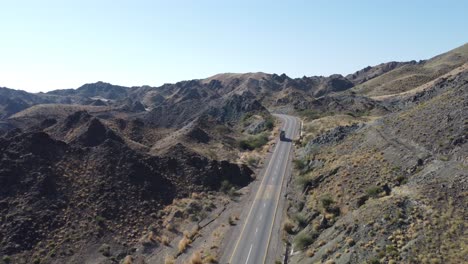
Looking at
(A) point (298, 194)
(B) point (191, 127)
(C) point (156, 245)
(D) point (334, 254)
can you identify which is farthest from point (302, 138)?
(D) point (334, 254)

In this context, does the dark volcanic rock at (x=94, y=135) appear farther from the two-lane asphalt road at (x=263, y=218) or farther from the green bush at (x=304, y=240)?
the green bush at (x=304, y=240)

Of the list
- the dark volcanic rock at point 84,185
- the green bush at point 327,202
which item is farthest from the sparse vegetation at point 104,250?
the green bush at point 327,202

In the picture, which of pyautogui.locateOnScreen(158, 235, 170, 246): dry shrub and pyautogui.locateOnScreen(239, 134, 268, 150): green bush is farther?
pyautogui.locateOnScreen(239, 134, 268, 150): green bush

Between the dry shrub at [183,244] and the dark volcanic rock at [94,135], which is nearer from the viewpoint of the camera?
the dry shrub at [183,244]

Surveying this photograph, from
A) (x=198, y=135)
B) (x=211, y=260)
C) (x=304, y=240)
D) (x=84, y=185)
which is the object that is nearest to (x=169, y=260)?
(x=211, y=260)

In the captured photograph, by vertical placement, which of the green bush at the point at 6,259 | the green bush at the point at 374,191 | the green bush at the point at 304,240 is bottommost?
the green bush at the point at 304,240

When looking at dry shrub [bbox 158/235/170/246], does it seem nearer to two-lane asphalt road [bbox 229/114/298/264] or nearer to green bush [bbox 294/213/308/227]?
two-lane asphalt road [bbox 229/114/298/264]

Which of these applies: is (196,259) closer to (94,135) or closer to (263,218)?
(263,218)

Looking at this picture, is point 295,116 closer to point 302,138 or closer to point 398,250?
point 302,138

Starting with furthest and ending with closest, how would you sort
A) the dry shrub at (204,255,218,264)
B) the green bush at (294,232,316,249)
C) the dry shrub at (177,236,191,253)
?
the dry shrub at (177,236,191,253) < the dry shrub at (204,255,218,264) < the green bush at (294,232,316,249)

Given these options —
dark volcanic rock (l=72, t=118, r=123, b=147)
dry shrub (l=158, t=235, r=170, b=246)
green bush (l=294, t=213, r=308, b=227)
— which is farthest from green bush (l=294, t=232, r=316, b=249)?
dark volcanic rock (l=72, t=118, r=123, b=147)
